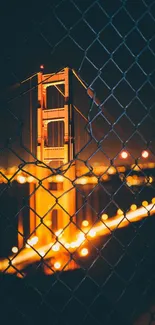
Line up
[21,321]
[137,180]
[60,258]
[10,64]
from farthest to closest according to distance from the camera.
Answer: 1. [137,180]
2. [60,258]
3. [21,321]
4. [10,64]

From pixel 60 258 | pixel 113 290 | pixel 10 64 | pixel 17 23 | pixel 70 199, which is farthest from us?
pixel 70 199

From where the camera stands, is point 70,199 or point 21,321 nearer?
point 21,321

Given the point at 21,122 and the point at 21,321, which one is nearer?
the point at 21,122

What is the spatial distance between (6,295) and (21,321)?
56 cm

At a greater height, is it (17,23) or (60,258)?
(60,258)

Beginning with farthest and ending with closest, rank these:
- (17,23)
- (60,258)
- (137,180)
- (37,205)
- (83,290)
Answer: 1. (37,205)
2. (137,180)
3. (60,258)
4. (83,290)
5. (17,23)

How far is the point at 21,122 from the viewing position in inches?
26.8

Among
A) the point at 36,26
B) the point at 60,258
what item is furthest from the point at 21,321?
the point at 60,258

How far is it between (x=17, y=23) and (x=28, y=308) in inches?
88.1

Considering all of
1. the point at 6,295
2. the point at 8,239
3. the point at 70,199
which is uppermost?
the point at 70,199

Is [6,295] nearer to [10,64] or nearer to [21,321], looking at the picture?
[21,321]

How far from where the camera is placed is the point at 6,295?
8.51 feet

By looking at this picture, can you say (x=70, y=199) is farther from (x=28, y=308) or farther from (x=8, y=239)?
(x=28, y=308)

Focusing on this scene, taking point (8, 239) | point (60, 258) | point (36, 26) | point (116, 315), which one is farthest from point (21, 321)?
point (8, 239)
